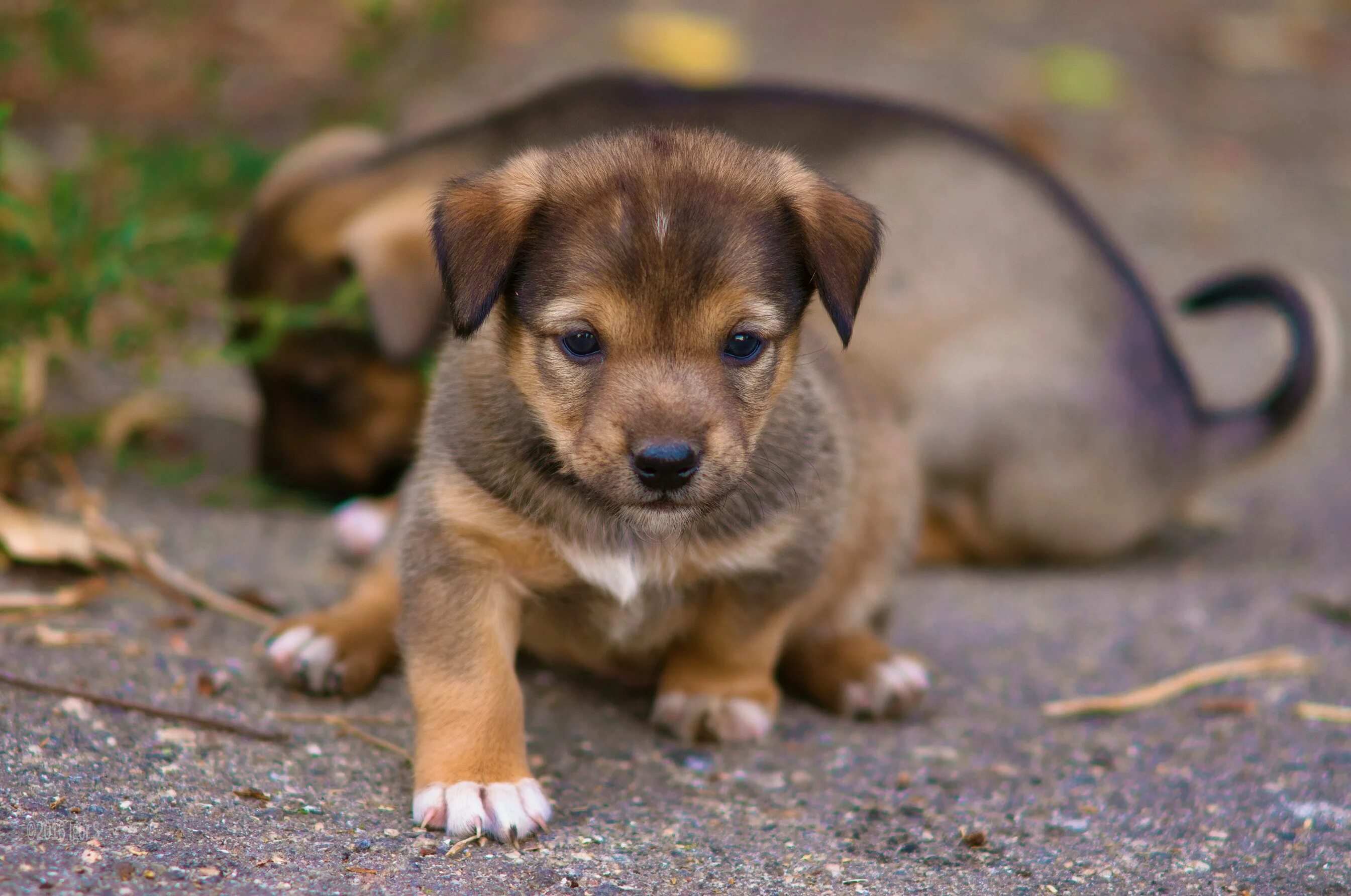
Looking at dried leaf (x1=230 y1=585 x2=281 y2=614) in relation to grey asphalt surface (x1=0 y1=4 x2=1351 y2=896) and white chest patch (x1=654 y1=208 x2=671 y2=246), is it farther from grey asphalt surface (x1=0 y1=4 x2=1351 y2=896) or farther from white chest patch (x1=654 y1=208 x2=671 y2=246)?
white chest patch (x1=654 y1=208 x2=671 y2=246)

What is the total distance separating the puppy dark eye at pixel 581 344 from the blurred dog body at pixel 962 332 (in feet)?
8.96

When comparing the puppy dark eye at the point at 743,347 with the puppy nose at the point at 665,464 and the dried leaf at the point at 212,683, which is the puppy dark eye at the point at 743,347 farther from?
the dried leaf at the point at 212,683

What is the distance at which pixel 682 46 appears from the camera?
1045cm

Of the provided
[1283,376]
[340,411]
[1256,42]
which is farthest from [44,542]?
[1256,42]

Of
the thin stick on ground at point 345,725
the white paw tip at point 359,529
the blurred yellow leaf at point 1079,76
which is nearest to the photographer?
the thin stick on ground at point 345,725

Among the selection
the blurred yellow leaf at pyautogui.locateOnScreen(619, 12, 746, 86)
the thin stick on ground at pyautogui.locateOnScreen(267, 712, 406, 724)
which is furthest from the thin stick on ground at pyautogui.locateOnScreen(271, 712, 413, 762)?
the blurred yellow leaf at pyautogui.locateOnScreen(619, 12, 746, 86)

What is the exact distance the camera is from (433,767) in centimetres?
359

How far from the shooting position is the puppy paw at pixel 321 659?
4230mm

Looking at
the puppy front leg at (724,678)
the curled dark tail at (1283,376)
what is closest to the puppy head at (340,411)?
the puppy front leg at (724,678)

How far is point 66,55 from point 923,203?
412cm

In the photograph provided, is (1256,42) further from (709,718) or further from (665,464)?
(665,464)

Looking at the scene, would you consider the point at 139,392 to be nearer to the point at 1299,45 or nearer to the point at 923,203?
the point at 923,203

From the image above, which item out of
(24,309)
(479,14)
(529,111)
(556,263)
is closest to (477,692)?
(556,263)

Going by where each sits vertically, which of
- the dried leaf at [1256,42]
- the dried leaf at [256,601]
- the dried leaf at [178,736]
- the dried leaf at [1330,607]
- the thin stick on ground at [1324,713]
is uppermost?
the dried leaf at [1256,42]
